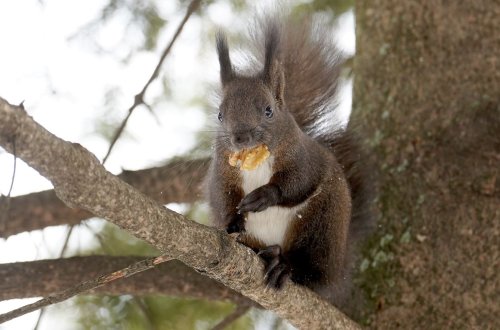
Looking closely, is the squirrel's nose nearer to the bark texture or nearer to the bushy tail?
the bushy tail

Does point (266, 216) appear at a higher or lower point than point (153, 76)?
lower

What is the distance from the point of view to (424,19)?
10.4 ft

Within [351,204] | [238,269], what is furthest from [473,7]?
[238,269]

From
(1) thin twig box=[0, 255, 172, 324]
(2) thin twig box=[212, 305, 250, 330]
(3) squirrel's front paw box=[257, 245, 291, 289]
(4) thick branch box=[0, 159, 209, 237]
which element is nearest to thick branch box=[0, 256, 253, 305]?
(2) thin twig box=[212, 305, 250, 330]

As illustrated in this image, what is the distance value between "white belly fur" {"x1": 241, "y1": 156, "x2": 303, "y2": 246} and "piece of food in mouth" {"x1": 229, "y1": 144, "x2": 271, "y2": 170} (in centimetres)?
4

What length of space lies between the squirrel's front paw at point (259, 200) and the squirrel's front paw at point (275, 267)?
15 centimetres

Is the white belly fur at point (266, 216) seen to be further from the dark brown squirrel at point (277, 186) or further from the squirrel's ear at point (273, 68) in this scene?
the squirrel's ear at point (273, 68)

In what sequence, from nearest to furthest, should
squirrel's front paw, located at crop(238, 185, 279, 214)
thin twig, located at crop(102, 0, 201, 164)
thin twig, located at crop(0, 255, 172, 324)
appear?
thin twig, located at crop(0, 255, 172, 324) → squirrel's front paw, located at crop(238, 185, 279, 214) → thin twig, located at crop(102, 0, 201, 164)

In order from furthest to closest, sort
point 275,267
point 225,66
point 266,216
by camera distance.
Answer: point 225,66, point 266,216, point 275,267

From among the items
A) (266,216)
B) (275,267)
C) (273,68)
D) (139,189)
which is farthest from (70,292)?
(139,189)

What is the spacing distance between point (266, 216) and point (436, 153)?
0.73 m

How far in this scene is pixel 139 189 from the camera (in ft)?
10.7

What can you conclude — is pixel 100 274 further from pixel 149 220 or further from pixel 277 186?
pixel 149 220

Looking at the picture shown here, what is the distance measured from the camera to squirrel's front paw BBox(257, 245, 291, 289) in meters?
2.35
